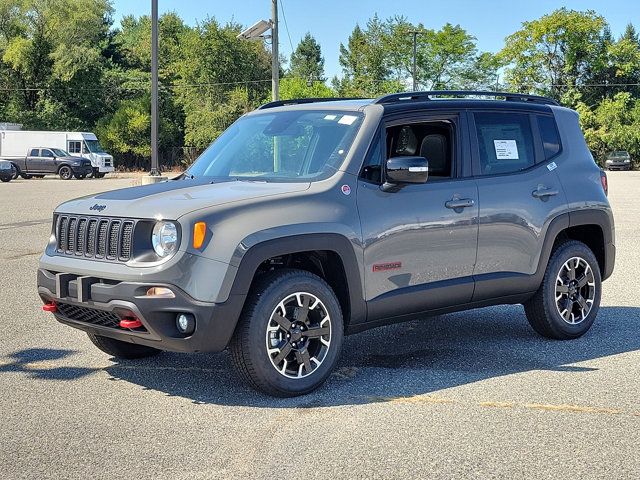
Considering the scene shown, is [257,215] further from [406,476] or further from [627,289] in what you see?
[627,289]

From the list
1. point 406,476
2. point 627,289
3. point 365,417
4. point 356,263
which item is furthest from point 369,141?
point 627,289

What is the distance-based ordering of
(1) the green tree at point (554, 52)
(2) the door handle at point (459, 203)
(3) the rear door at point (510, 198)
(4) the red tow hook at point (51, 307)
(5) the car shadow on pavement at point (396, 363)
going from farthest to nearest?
(1) the green tree at point (554, 52)
(3) the rear door at point (510, 198)
(2) the door handle at point (459, 203)
(4) the red tow hook at point (51, 307)
(5) the car shadow on pavement at point (396, 363)

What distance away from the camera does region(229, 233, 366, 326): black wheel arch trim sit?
16.4 ft

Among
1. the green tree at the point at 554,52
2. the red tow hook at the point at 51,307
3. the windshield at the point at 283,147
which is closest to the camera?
the red tow hook at the point at 51,307

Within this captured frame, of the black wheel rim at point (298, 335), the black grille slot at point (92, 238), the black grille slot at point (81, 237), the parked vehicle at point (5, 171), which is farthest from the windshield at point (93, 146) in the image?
the black wheel rim at point (298, 335)

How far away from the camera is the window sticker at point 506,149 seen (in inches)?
260

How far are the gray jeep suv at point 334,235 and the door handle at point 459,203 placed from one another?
0.01m

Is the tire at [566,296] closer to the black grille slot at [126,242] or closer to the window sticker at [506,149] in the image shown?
the window sticker at [506,149]

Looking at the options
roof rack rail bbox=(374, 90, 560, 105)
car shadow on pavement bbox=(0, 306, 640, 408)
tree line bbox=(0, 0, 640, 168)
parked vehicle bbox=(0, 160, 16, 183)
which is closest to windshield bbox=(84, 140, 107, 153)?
parked vehicle bbox=(0, 160, 16, 183)

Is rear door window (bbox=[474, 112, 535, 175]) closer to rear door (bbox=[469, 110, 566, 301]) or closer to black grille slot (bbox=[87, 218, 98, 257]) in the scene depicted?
rear door (bbox=[469, 110, 566, 301])

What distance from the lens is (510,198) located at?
6449mm

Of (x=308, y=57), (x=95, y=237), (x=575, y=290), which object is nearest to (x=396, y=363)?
(x=575, y=290)

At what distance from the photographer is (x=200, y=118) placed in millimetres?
66875

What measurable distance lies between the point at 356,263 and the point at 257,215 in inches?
30.3
